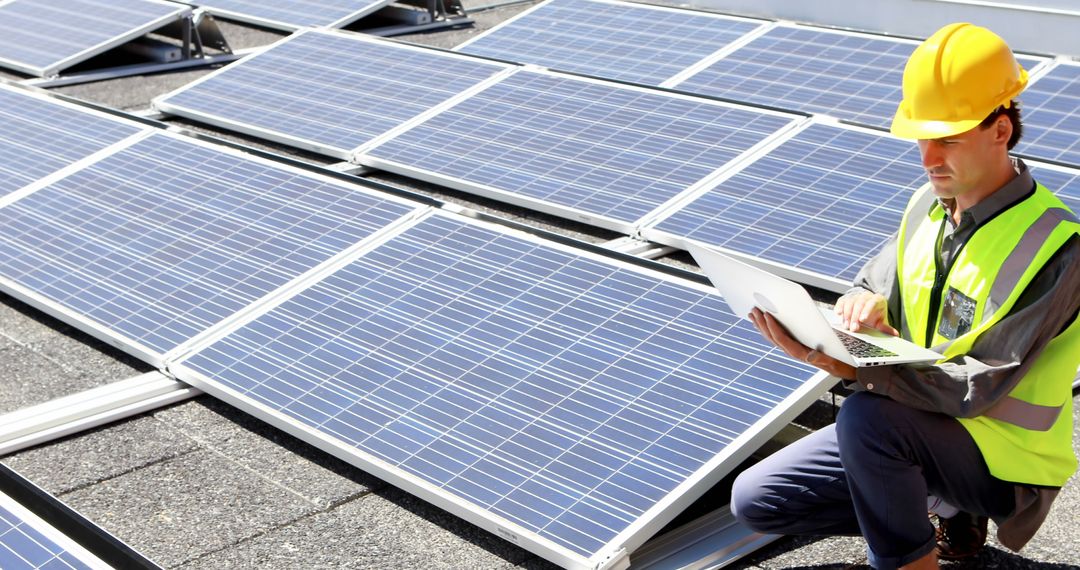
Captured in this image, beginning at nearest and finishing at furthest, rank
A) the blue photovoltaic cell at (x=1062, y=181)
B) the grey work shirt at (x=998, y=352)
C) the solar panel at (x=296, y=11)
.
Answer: the grey work shirt at (x=998, y=352), the blue photovoltaic cell at (x=1062, y=181), the solar panel at (x=296, y=11)

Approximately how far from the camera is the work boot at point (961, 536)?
4398mm

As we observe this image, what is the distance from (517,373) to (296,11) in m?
9.04

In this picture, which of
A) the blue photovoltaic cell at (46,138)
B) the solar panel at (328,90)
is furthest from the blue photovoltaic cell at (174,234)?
the solar panel at (328,90)

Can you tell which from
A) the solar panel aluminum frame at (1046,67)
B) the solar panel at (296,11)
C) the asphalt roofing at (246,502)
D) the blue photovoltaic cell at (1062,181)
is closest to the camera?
the asphalt roofing at (246,502)

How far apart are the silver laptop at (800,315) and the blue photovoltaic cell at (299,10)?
Result: 9379 mm

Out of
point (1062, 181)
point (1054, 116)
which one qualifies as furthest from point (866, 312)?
point (1054, 116)

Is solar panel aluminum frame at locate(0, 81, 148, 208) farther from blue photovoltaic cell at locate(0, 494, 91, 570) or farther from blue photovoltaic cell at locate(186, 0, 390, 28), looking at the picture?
blue photovoltaic cell at locate(0, 494, 91, 570)

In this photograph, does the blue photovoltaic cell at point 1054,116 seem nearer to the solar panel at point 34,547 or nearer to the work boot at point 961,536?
the work boot at point 961,536

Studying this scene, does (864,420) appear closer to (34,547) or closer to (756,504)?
(756,504)

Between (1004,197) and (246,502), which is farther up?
(1004,197)

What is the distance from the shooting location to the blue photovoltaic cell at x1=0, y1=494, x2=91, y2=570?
380cm

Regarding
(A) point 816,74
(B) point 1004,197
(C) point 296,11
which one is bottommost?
(C) point 296,11

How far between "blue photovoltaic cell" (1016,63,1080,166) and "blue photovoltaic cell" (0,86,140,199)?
5615mm

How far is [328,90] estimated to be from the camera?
9539 mm
